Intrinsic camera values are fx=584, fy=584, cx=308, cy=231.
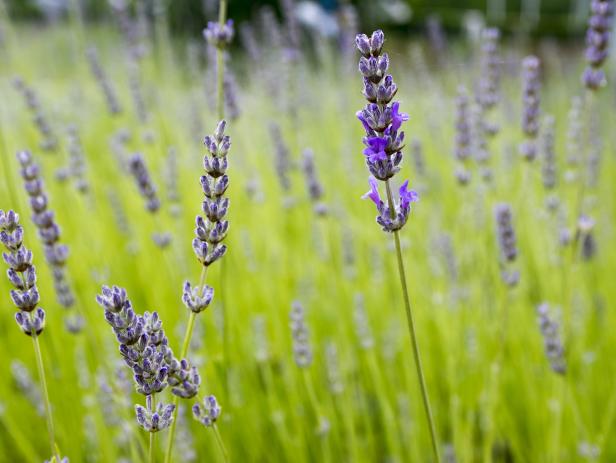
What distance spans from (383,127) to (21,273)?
1.70 feet

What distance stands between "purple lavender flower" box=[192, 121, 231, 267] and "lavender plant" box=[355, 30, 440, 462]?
185 mm

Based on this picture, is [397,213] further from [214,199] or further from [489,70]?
[489,70]

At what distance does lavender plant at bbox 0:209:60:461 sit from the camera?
75cm

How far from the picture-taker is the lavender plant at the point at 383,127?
71 cm

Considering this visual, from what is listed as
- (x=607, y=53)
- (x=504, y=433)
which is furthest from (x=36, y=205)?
(x=504, y=433)

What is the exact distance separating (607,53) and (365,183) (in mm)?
2479

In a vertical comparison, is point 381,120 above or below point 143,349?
above

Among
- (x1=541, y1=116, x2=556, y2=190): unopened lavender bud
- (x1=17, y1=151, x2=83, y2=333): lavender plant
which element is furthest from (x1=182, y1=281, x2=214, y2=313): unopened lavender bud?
(x1=541, y1=116, x2=556, y2=190): unopened lavender bud

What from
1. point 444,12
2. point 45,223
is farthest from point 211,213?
point 444,12

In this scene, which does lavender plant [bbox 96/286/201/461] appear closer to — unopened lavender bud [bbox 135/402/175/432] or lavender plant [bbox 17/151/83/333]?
unopened lavender bud [bbox 135/402/175/432]

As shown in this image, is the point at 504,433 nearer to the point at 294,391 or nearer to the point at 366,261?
the point at 294,391

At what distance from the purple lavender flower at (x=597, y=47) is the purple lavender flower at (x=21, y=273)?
4.29 feet

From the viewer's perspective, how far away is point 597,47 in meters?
1.45

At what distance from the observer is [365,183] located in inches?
153
